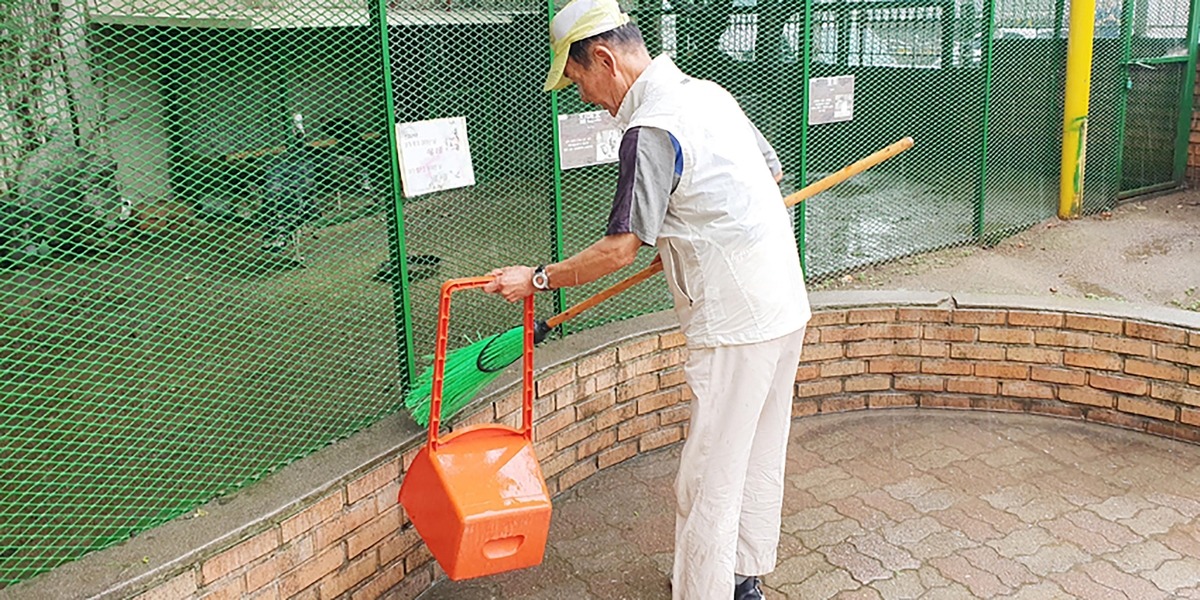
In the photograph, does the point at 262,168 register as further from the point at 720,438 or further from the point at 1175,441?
the point at 1175,441

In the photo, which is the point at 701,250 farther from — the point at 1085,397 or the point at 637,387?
the point at 1085,397

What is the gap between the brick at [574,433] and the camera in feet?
13.7

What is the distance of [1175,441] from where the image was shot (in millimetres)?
4656

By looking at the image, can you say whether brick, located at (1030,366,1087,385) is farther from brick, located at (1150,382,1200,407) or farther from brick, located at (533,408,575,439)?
brick, located at (533,408,575,439)

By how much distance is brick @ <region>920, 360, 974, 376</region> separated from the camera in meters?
4.98

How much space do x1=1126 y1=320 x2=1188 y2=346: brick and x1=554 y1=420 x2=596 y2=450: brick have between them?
2.60m

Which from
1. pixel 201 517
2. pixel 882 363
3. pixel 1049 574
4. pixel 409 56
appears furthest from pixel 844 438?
pixel 201 517

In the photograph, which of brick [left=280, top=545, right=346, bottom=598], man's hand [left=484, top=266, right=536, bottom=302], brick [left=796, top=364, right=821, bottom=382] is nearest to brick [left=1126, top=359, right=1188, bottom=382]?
brick [left=796, top=364, right=821, bottom=382]

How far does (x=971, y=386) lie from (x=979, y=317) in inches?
14.2

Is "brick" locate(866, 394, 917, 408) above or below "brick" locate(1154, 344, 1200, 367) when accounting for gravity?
below

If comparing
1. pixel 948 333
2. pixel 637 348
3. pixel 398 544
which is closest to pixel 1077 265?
pixel 948 333

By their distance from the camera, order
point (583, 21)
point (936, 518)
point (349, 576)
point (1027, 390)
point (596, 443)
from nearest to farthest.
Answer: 1. point (583, 21)
2. point (349, 576)
3. point (936, 518)
4. point (596, 443)
5. point (1027, 390)

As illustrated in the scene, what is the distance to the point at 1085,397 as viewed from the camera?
4832 millimetres

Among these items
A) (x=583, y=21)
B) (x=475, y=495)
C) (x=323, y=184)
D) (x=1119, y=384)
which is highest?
(x=583, y=21)
